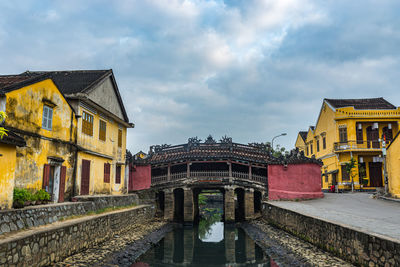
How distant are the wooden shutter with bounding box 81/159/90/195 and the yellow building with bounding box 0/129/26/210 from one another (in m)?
6.88

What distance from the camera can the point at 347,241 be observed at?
404 inches

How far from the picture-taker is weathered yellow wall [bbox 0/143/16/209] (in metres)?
9.43

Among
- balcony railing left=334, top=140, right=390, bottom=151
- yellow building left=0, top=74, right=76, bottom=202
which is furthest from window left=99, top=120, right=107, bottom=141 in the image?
balcony railing left=334, top=140, right=390, bottom=151

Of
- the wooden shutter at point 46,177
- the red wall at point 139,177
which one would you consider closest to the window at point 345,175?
the red wall at point 139,177

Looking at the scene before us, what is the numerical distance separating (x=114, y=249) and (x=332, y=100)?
102ft

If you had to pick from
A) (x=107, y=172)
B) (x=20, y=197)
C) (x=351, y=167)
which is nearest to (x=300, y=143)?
(x=351, y=167)

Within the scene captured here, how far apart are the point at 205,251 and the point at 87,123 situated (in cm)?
947

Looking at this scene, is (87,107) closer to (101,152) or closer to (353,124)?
(101,152)

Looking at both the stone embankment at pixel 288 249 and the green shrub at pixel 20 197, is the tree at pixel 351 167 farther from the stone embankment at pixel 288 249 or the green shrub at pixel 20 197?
the green shrub at pixel 20 197

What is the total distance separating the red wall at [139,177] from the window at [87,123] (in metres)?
9.45

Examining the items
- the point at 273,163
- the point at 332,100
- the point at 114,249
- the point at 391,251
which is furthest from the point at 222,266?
the point at 332,100

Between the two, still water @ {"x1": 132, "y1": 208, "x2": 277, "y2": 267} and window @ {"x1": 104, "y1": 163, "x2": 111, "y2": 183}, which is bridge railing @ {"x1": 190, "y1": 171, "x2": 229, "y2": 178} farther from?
window @ {"x1": 104, "y1": 163, "x2": 111, "y2": 183}

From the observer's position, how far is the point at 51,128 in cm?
1410

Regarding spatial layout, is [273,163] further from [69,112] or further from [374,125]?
[69,112]
